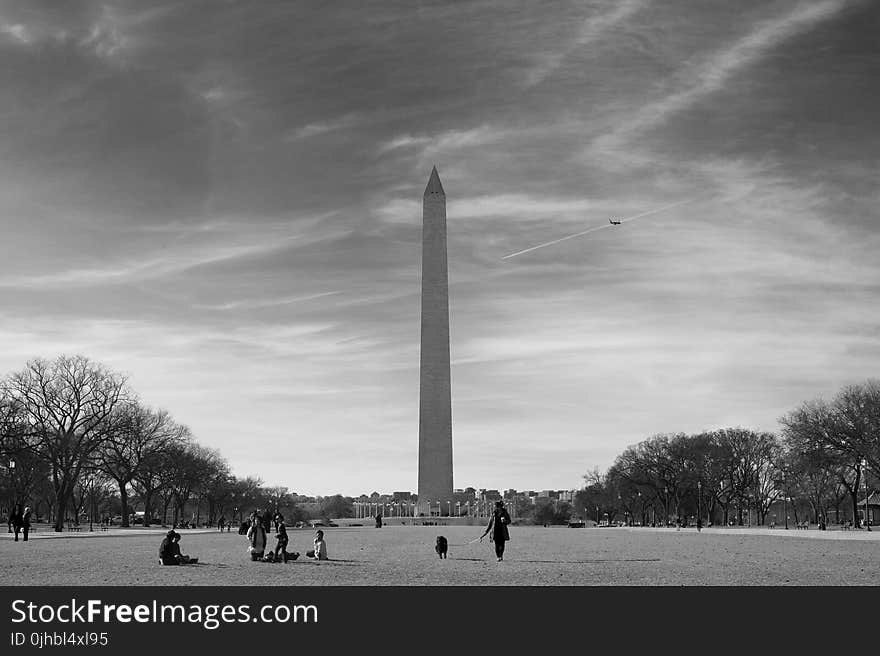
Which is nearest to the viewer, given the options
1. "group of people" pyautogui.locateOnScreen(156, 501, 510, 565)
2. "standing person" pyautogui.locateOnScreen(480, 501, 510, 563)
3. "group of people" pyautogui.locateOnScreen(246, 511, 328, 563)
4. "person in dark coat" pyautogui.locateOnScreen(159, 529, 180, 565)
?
"person in dark coat" pyautogui.locateOnScreen(159, 529, 180, 565)

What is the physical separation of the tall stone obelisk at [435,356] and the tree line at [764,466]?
20.8 meters

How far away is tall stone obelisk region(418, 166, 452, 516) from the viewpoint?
258 ft

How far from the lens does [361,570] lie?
22.3 meters

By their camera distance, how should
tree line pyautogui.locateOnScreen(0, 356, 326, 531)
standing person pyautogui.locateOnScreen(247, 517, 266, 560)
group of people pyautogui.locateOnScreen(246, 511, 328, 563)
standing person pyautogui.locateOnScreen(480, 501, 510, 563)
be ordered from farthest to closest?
tree line pyautogui.locateOnScreen(0, 356, 326, 531) → standing person pyautogui.locateOnScreen(247, 517, 266, 560) → group of people pyautogui.locateOnScreen(246, 511, 328, 563) → standing person pyautogui.locateOnScreen(480, 501, 510, 563)


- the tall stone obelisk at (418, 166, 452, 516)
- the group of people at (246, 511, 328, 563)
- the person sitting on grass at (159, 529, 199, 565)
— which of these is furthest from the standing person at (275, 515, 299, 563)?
the tall stone obelisk at (418, 166, 452, 516)

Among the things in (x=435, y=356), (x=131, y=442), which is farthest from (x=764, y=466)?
(x=131, y=442)

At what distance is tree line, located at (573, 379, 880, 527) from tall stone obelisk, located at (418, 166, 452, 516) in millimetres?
20811

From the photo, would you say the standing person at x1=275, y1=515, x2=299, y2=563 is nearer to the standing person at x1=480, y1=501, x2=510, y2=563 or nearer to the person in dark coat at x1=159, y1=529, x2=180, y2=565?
the person in dark coat at x1=159, y1=529, x2=180, y2=565

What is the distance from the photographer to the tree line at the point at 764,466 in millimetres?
63781

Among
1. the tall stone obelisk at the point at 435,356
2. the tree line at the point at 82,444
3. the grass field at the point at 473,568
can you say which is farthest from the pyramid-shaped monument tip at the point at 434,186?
the grass field at the point at 473,568

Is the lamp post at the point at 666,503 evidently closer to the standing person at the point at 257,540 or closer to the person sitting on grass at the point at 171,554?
the standing person at the point at 257,540
